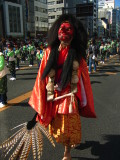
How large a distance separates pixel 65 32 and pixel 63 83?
0.61 m

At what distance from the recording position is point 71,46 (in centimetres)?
240

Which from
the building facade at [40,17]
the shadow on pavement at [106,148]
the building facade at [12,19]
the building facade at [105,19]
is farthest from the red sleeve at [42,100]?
the building facade at [105,19]

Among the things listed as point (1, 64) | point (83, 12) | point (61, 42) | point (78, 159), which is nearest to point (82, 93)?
point (61, 42)

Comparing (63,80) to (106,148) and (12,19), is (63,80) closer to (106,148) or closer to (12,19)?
(106,148)

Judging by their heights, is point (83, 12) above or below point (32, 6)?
below

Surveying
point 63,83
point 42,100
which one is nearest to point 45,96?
point 42,100

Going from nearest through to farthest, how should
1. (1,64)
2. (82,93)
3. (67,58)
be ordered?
(67,58) → (82,93) → (1,64)

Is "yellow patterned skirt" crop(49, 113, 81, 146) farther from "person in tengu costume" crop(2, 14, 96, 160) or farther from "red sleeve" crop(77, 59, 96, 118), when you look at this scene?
"red sleeve" crop(77, 59, 96, 118)

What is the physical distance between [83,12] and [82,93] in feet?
63.2

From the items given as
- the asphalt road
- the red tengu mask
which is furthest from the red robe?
the asphalt road

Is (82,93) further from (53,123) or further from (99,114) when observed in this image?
(99,114)

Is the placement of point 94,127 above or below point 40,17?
below

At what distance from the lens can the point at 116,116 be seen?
418cm

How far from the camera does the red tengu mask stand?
2309 mm
